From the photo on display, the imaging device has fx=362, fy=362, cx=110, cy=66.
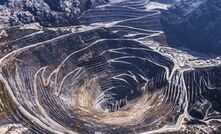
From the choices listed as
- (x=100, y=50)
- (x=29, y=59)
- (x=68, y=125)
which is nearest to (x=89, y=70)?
(x=100, y=50)

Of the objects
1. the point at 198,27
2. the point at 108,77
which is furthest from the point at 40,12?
the point at 198,27

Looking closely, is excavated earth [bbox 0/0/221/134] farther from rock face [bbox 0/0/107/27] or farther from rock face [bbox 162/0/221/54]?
rock face [bbox 0/0/107/27]

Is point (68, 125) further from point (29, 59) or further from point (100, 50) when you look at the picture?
point (100, 50)

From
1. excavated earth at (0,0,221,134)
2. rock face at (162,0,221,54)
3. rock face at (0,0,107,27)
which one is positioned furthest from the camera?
rock face at (162,0,221,54)

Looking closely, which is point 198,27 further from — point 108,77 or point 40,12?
point 40,12

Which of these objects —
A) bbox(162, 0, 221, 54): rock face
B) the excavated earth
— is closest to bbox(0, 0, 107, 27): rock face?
the excavated earth

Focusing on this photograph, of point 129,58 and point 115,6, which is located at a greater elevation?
point 115,6

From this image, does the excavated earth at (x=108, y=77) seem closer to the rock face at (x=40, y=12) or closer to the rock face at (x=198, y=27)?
the rock face at (x=198, y=27)

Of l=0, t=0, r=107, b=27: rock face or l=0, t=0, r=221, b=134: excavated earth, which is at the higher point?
l=0, t=0, r=107, b=27: rock face
